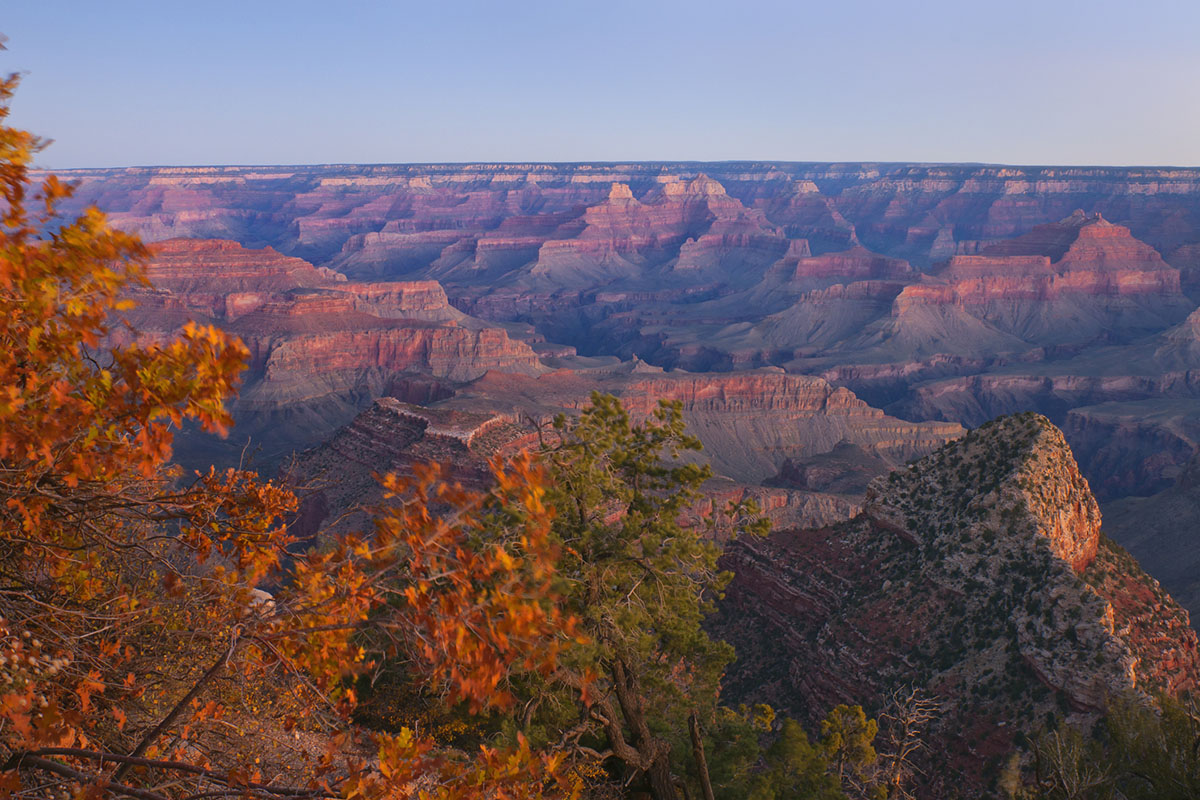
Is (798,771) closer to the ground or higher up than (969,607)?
higher up

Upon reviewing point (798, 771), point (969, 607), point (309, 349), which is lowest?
point (309, 349)

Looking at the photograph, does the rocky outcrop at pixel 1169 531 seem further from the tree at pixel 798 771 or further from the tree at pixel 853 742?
the tree at pixel 798 771

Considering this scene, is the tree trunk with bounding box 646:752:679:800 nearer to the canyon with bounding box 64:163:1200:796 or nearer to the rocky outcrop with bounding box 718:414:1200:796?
the canyon with bounding box 64:163:1200:796

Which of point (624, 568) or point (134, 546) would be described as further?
point (624, 568)

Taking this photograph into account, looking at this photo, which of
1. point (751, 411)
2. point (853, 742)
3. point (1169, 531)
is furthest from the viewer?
point (751, 411)

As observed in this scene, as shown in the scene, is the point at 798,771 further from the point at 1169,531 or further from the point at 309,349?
the point at 309,349

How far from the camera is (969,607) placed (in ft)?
116

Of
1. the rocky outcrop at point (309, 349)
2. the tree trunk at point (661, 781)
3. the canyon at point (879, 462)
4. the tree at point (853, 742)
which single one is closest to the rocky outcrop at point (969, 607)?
the canyon at point (879, 462)

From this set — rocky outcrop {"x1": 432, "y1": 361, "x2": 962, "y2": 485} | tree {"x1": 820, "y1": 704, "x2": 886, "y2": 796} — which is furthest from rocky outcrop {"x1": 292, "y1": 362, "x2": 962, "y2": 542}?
tree {"x1": 820, "y1": 704, "x2": 886, "y2": 796}

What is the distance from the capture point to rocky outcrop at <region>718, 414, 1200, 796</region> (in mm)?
30938

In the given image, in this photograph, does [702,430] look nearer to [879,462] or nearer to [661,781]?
[879,462]

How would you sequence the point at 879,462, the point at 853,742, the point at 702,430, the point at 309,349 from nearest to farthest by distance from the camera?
the point at 853,742
the point at 879,462
the point at 702,430
the point at 309,349

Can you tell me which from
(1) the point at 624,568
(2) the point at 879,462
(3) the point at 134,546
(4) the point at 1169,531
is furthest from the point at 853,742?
(2) the point at 879,462

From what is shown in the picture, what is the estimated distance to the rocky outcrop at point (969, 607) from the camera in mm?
30938
